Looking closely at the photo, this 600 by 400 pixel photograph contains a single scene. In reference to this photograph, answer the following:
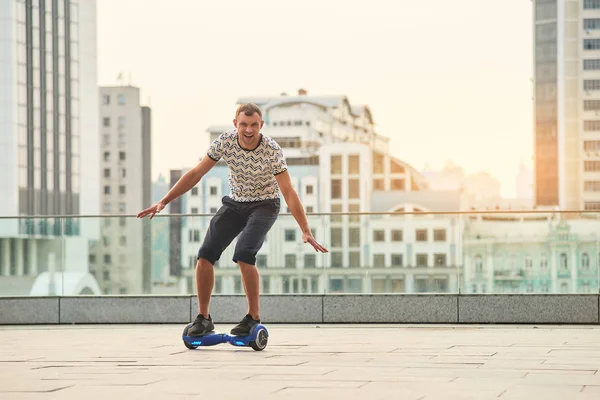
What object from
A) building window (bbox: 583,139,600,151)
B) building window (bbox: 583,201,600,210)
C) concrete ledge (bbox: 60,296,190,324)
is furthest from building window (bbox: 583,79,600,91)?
concrete ledge (bbox: 60,296,190,324)

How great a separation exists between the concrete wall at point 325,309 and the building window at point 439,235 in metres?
0.55

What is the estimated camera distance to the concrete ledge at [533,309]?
389 inches

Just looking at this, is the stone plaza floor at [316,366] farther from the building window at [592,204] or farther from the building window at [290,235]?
the building window at [592,204]

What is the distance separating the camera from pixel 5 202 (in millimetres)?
100938

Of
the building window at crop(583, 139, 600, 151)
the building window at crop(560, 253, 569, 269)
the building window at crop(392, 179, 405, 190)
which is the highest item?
the building window at crop(583, 139, 600, 151)

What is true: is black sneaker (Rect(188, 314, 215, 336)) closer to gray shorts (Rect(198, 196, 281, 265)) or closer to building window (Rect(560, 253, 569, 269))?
gray shorts (Rect(198, 196, 281, 265))

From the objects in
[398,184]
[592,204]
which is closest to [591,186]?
[592,204]

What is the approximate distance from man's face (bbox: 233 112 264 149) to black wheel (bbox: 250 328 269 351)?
3.74ft

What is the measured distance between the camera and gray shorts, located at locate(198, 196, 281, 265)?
6.79 m

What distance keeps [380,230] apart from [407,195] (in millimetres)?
154540

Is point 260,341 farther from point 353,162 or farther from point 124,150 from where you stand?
point 353,162

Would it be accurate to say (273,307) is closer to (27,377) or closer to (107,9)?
(27,377)

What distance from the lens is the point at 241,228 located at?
7062mm

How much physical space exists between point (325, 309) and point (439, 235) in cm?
125
